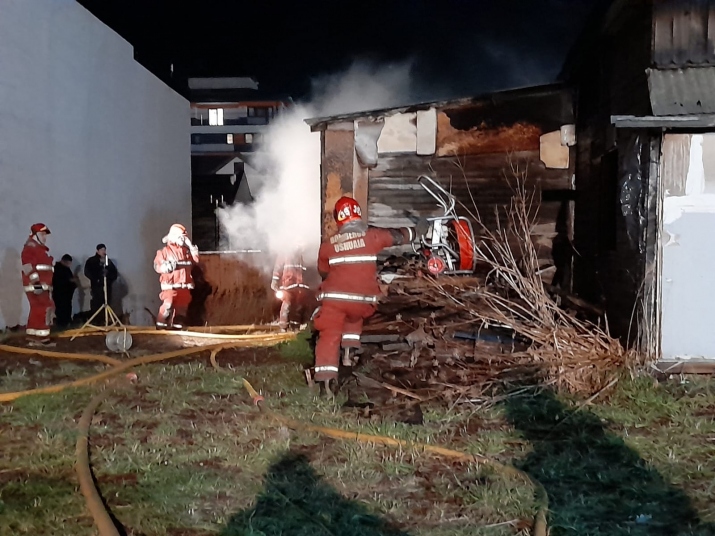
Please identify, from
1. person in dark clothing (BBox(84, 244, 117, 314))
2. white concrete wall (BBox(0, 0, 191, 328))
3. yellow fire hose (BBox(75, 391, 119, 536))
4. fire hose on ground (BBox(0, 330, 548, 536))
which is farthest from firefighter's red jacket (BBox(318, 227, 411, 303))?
person in dark clothing (BBox(84, 244, 117, 314))

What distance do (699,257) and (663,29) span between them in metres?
2.46

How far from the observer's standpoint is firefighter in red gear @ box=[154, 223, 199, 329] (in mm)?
11297

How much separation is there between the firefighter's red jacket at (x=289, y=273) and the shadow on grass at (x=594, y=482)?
690 centimetres

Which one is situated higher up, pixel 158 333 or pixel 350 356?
pixel 350 356

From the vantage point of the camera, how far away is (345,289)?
19.8 feet

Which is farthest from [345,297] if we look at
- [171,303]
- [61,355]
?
[171,303]

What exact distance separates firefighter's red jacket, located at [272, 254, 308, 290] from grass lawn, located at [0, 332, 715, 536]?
5.45m

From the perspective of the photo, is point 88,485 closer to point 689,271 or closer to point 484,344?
point 484,344

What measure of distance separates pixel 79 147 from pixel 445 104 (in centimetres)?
868

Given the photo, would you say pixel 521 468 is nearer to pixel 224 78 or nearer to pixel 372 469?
pixel 372 469

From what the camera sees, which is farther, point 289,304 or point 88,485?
point 289,304

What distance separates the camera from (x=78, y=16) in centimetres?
1404

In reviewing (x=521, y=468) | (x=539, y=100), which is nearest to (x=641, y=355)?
(x=521, y=468)

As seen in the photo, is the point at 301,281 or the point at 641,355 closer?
the point at 641,355
